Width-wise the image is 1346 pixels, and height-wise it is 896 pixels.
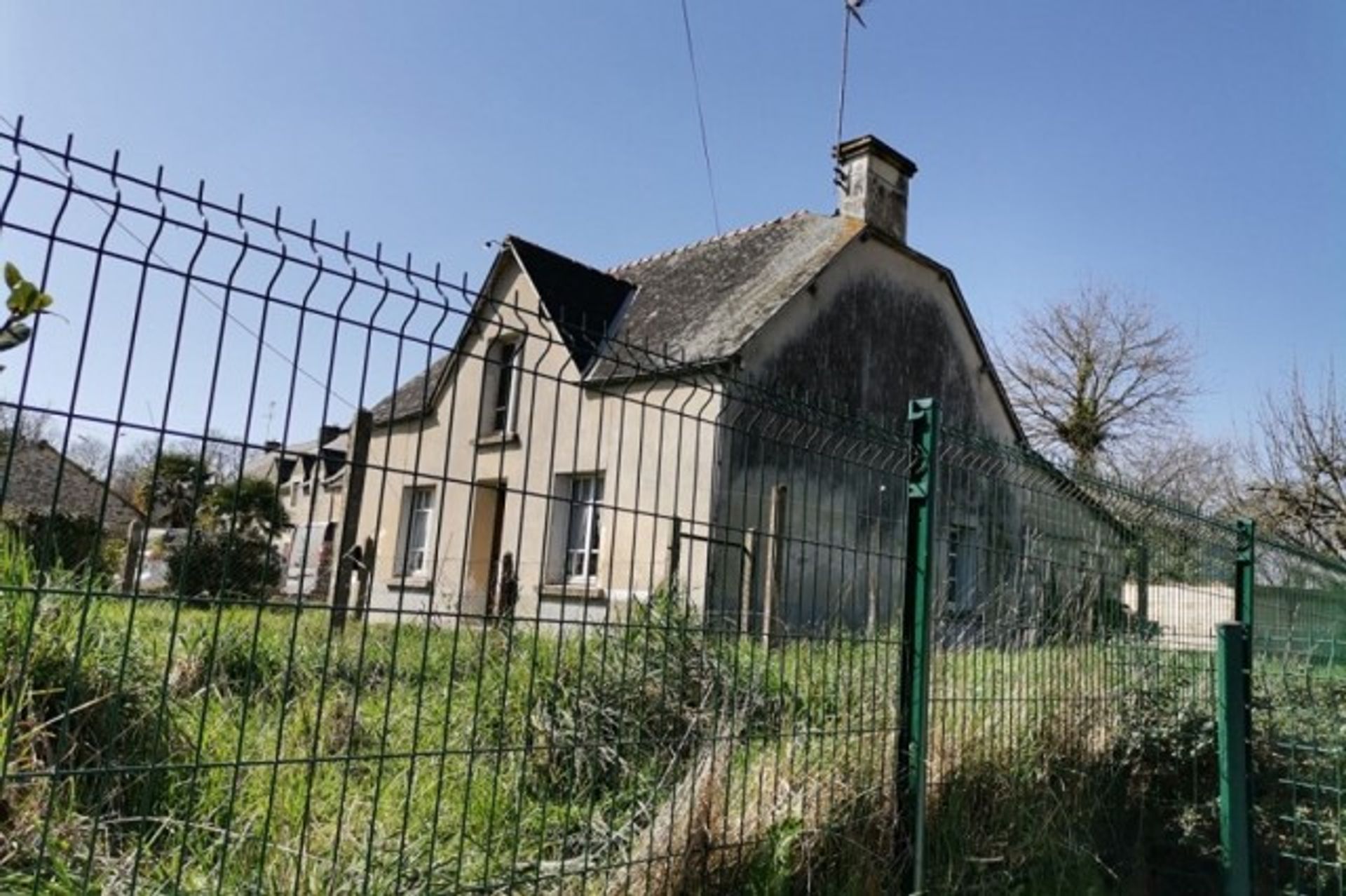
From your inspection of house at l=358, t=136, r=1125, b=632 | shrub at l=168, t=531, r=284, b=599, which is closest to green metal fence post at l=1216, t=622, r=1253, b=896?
house at l=358, t=136, r=1125, b=632

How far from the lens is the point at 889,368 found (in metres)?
15.1

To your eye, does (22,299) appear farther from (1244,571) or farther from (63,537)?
(1244,571)

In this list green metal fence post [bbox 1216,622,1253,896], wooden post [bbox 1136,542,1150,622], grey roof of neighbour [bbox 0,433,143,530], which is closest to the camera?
grey roof of neighbour [bbox 0,433,143,530]

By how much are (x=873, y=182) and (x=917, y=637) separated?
41.2 feet

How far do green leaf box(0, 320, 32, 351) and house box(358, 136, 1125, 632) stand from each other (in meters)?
0.90

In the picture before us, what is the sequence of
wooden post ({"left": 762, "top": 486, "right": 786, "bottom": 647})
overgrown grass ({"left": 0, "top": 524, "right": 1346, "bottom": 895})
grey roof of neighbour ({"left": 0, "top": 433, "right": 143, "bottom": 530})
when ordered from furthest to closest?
1. wooden post ({"left": 762, "top": 486, "right": 786, "bottom": 647})
2. overgrown grass ({"left": 0, "top": 524, "right": 1346, "bottom": 895})
3. grey roof of neighbour ({"left": 0, "top": 433, "right": 143, "bottom": 530})

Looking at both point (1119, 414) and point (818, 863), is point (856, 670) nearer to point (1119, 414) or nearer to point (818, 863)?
point (818, 863)

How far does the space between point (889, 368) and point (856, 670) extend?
37.8 ft

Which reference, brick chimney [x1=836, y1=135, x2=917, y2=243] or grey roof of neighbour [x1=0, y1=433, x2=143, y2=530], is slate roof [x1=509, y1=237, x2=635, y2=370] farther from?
grey roof of neighbour [x1=0, y1=433, x2=143, y2=530]

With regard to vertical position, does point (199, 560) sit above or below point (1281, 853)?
above

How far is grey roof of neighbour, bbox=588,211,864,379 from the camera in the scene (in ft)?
42.8

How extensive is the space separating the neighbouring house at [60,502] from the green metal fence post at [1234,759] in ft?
15.9

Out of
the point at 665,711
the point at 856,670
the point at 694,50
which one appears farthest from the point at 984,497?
the point at 694,50

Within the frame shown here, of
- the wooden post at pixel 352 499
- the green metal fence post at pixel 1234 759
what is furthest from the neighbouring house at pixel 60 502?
the green metal fence post at pixel 1234 759
